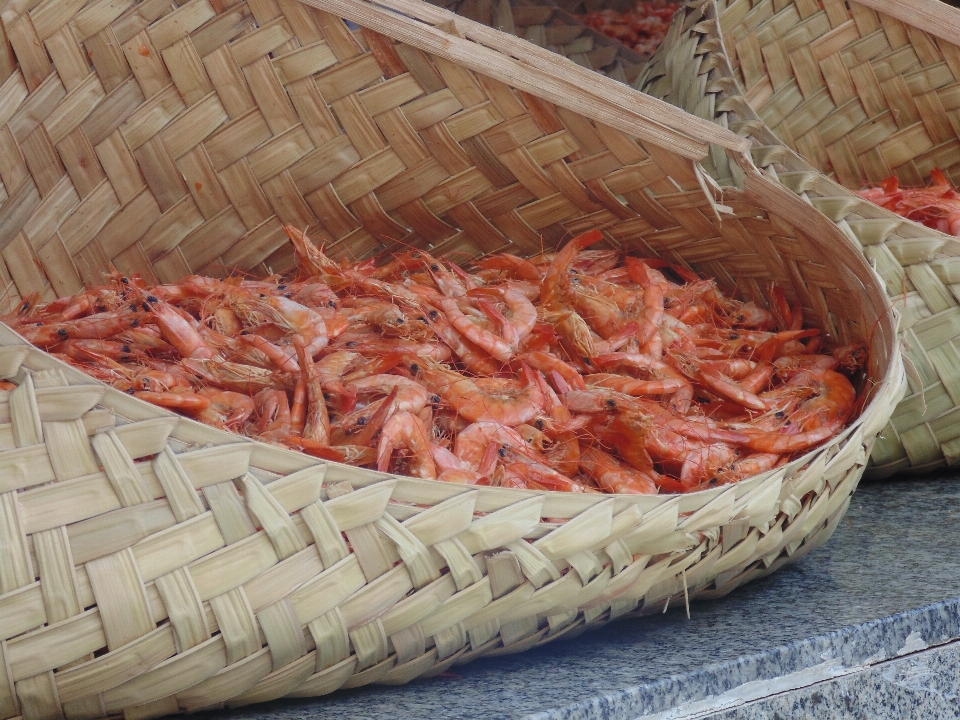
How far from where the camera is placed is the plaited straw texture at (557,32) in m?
2.95

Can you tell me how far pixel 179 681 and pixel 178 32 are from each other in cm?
121

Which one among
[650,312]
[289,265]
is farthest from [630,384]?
[289,265]

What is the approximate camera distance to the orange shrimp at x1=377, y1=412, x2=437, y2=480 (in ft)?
3.84

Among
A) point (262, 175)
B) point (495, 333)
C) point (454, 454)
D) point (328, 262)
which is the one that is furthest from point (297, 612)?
point (262, 175)

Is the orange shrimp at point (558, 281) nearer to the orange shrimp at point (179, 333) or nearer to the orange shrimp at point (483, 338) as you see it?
the orange shrimp at point (483, 338)

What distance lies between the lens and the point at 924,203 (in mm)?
2127

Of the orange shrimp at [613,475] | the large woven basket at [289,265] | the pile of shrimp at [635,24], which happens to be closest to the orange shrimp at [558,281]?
the large woven basket at [289,265]

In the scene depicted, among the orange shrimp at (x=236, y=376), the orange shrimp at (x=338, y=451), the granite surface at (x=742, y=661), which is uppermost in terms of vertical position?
the orange shrimp at (x=236, y=376)

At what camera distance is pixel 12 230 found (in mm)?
1699

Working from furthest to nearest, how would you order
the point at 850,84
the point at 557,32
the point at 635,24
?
1. the point at 635,24
2. the point at 557,32
3. the point at 850,84

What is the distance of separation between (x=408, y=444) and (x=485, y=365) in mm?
329

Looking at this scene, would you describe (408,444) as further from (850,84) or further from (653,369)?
(850,84)

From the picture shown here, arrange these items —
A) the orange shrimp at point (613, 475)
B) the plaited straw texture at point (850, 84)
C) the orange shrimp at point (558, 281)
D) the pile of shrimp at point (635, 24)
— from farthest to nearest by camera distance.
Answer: the pile of shrimp at point (635, 24)
the plaited straw texture at point (850, 84)
the orange shrimp at point (558, 281)
the orange shrimp at point (613, 475)

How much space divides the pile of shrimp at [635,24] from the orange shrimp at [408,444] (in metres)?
2.52
